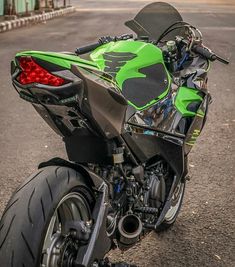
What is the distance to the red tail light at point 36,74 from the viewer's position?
7.24 feet

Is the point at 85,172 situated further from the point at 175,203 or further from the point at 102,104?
the point at 175,203

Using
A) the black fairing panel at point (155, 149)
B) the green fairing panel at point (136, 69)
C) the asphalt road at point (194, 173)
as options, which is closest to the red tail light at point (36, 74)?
the black fairing panel at point (155, 149)

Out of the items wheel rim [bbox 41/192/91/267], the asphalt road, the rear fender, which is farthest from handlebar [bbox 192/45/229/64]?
wheel rim [bbox 41/192/91/267]

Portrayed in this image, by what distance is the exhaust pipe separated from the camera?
107 inches

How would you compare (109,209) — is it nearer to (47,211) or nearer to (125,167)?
(125,167)

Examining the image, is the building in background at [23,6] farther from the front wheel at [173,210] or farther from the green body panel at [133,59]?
the green body panel at [133,59]

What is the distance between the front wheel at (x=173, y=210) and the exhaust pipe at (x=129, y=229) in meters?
0.80

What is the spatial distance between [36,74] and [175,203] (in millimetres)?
1787

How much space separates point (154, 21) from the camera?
12.9 ft

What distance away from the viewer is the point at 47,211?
2209mm

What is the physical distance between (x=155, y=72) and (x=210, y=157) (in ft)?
7.41

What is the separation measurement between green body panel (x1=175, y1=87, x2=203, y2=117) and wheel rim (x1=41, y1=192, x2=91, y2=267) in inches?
44.7

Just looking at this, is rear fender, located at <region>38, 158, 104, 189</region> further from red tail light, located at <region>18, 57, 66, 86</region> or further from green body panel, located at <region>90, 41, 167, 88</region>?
green body panel, located at <region>90, 41, 167, 88</region>

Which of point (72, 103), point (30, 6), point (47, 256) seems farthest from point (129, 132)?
point (30, 6)
